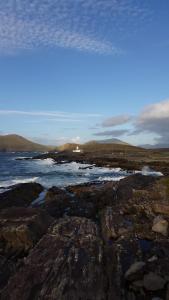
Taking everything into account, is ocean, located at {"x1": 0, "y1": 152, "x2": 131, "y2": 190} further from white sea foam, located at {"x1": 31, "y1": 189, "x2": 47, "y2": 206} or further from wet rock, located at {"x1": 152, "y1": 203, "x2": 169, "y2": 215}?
wet rock, located at {"x1": 152, "y1": 203, "x2": 169, "y2": 215}

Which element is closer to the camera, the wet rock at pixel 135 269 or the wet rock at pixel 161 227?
the wet rock at pixel 135 269

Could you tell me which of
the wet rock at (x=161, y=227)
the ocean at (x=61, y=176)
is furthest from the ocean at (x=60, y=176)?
the wet rock at (x=161, y=227)

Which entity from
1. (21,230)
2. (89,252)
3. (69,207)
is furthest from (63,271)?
(69,207)

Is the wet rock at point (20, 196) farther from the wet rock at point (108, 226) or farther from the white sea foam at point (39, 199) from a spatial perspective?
the wet rock at point (108, 226)

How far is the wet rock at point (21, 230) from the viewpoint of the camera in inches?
585

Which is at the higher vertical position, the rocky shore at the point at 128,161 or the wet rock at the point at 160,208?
the rocky shore at the point at 128,161

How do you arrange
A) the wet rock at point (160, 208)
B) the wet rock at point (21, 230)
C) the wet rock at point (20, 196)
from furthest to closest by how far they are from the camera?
the wet rock at point (20, 196)
the wet rock at point (160, 208)
the wet rock at point (21, 230)

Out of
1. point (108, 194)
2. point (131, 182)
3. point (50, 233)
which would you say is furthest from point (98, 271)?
point (131, 182)

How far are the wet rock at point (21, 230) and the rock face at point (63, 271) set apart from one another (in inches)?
41.9

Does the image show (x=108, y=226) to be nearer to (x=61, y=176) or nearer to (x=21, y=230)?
(x=21, y=230)

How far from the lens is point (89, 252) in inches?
495

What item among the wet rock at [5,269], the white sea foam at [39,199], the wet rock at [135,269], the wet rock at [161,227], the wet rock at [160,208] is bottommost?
the wet rock at [5,269]

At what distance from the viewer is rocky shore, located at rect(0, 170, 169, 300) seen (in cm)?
1026

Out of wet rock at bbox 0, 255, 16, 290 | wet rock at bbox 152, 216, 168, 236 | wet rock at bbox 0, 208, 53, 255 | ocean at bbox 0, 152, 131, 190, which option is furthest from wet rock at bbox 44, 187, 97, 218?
ocean at bbox 0, 152, 131, 190
